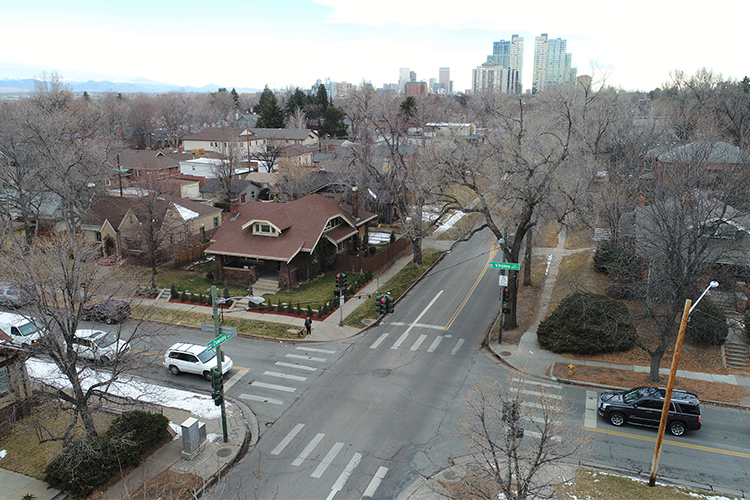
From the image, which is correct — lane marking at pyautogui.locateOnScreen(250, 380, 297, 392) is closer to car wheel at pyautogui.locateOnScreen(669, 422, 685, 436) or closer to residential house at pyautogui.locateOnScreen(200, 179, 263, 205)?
car wheel at pyautogui.locateOnScreen(669, 422, 685, 436)

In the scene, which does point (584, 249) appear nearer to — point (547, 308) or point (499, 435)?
point (547, 308)

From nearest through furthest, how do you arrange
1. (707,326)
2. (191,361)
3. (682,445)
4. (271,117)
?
(682,445) < (191,361) < (707,326) < (271,117)

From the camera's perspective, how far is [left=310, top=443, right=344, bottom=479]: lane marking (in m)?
17.7

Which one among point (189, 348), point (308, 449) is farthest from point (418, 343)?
point (189, 348)

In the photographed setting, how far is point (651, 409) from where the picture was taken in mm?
20047

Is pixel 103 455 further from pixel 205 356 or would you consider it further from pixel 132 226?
pixel 132 226

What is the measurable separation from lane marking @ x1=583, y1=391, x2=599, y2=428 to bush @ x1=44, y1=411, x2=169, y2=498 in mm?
16644

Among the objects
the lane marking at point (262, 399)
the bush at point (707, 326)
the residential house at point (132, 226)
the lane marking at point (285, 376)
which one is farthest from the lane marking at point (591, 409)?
the residential house at point (132, 226)

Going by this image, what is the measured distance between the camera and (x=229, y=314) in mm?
32875

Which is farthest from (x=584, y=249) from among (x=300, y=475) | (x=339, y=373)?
(x=300, y=475)

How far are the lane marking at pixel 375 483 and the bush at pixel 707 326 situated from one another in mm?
16547

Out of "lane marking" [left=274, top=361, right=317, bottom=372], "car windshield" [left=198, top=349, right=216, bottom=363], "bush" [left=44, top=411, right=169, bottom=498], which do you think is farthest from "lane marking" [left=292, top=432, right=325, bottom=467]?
"car windshield" [left=198, top=349, right=216, bottom=363]

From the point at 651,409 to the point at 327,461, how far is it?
41.6ft

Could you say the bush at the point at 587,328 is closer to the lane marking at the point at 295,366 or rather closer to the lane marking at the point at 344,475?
the lane marking at the point at 295,366
